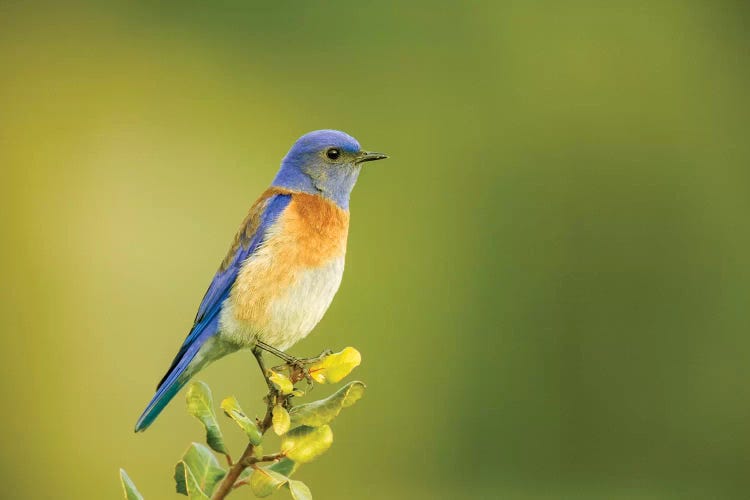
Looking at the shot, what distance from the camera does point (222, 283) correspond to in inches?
135

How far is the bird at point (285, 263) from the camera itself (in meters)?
3.36

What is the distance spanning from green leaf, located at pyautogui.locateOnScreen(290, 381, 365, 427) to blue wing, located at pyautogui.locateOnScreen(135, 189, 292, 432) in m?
0.80

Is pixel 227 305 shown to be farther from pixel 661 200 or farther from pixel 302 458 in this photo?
pixel 661 200

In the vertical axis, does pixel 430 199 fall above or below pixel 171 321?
above

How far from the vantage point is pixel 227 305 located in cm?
339

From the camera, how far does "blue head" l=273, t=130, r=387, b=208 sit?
3.58 m

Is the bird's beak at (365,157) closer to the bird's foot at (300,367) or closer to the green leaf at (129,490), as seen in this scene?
the bird's foot at (300,367)

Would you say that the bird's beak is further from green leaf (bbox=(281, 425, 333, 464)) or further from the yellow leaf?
green leaf (bbox=(281, 425, 333, 464))

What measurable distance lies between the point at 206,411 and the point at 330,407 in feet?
0.93

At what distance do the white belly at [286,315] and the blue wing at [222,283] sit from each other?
0.16ft

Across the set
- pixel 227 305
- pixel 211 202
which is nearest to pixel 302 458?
pixel 227 305

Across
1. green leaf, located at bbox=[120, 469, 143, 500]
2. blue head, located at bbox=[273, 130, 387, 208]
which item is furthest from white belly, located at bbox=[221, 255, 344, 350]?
green leaf, located at bbox=[120, 469, 143, 500]

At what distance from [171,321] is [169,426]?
71cm

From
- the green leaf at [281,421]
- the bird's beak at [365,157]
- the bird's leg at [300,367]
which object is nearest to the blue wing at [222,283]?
the bird's beak at [365,157]
